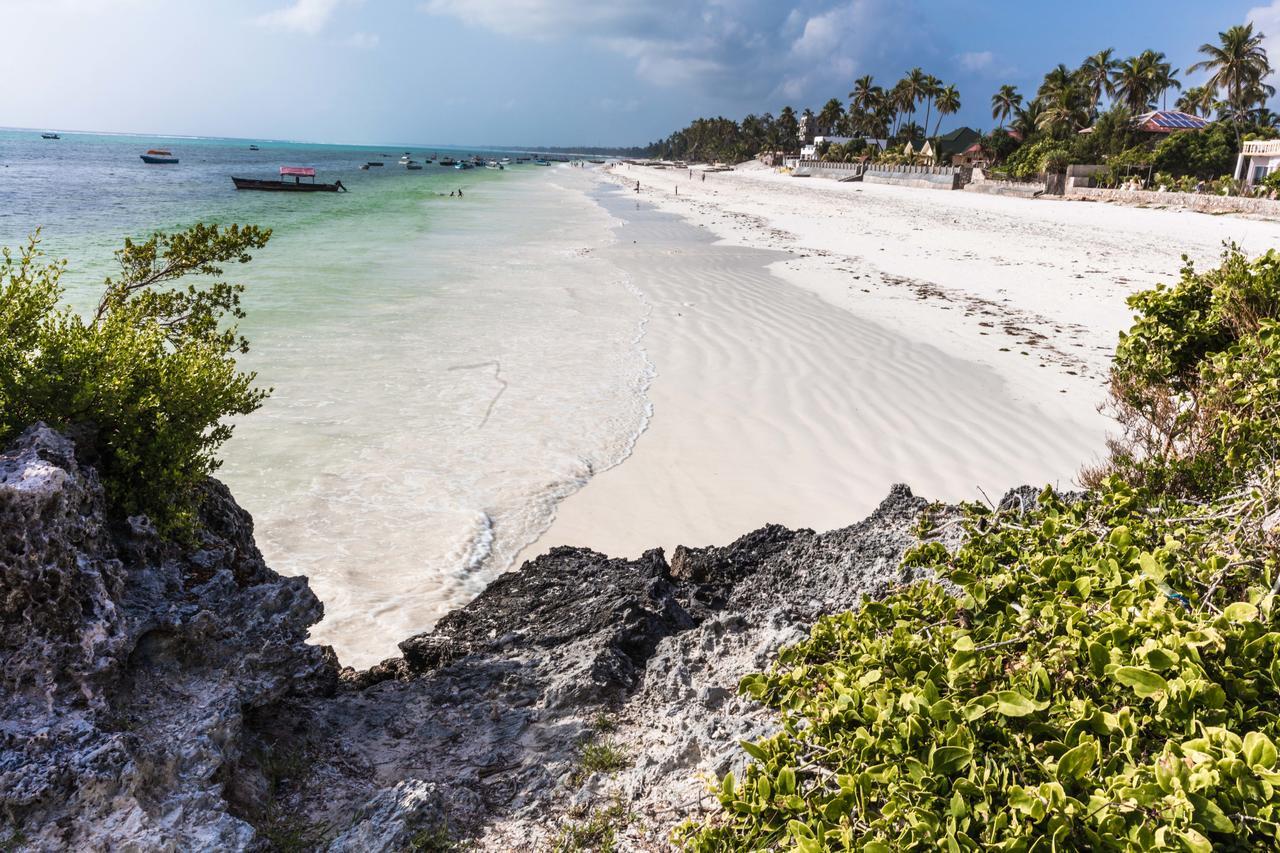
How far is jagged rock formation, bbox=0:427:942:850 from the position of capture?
8.49ft

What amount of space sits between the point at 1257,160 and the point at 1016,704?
184 ft

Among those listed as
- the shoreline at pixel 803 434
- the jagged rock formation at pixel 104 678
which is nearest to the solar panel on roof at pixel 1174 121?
the shoreline at pixel 803 434

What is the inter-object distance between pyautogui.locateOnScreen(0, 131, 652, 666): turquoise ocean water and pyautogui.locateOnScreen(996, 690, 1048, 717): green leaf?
448 centimetres

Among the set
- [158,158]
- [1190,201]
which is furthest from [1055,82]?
[158,158]

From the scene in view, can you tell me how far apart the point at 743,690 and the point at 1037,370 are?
35.2ft

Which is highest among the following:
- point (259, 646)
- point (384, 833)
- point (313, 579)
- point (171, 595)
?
point (171, 595)

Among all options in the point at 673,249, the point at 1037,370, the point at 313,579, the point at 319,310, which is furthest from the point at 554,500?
the point at 673,249

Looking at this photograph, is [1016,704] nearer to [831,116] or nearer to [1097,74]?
[1097,74]

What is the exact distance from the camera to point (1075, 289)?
18156mm

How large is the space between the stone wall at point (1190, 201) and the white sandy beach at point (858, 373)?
147 inches

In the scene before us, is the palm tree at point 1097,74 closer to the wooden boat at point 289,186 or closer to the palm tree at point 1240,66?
the palm tree at point 1240,66

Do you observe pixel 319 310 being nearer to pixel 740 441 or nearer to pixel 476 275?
pixel 476 275

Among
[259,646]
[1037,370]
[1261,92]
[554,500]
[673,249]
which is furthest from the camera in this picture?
[1261,92]

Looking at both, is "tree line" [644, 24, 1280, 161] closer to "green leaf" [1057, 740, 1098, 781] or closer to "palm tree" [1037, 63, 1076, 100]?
"palm tree" [1037, 63, 1076, 100]
